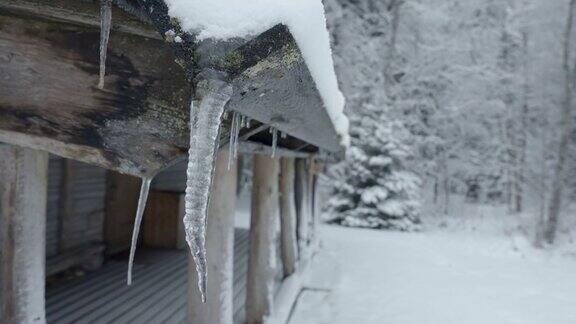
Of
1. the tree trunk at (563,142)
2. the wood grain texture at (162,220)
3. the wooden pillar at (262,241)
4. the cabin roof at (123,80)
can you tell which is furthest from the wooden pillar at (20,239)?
the tree trunk at (563,142)

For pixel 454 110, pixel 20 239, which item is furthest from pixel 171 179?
pixel 454 110

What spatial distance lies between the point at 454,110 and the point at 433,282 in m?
9.67

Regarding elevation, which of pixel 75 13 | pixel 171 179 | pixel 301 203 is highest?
pixel 75 13

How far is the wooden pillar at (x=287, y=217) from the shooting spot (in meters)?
6.73

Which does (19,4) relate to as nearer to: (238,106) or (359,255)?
(238,106)

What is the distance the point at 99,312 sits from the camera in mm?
4656

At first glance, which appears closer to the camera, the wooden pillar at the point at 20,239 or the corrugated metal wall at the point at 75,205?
the wooden pillar at the point at 20,239

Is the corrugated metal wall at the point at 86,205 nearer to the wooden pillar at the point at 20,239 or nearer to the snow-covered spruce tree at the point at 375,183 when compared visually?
the wooden pillar at the point at 20,239

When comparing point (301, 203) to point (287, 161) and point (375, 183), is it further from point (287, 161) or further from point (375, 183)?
point (375, 183)

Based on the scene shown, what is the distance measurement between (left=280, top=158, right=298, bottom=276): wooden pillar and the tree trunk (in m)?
9.05

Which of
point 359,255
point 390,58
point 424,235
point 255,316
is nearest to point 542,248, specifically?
point 424,235

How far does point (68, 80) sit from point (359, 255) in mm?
9225

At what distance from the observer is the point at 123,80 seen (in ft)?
4.72

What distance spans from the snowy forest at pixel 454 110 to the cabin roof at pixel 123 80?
43.4 feet
